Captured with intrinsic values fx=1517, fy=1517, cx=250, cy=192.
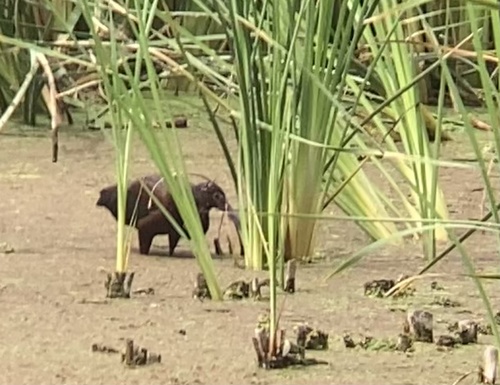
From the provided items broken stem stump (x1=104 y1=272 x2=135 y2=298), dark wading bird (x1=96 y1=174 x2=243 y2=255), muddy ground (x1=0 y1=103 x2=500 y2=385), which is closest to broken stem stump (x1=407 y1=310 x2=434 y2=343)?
muddy ground (x1=0 y1=103 x2=500 y2=385)

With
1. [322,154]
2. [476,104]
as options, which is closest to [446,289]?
[322,154]

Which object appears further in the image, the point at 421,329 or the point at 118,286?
the point at 118,286

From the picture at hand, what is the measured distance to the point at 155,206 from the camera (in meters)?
Result: 2.39

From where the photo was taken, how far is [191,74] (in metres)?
2.22

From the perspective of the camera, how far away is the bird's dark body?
2355 mm

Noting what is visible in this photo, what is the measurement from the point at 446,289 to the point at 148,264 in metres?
0.47

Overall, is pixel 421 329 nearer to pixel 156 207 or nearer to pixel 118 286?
pixel 118 286

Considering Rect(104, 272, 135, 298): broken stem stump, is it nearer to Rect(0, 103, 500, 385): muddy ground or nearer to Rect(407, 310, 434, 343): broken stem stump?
Rect(0, 103, 500, 385): muddy ground

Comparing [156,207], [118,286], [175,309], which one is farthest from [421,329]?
[156,207]

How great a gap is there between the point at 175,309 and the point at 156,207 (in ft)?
1.55

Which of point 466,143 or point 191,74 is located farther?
point 466,143

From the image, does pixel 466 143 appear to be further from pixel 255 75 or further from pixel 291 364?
pixel 291 364

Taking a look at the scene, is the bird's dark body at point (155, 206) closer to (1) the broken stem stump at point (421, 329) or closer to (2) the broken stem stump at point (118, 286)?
(2) the broken stem stump at point (118, 286)

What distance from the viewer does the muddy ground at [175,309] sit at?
1607 mm
